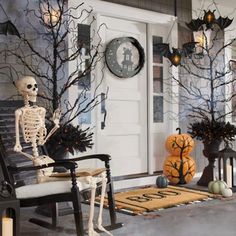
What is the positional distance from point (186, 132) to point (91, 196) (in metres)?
3.13

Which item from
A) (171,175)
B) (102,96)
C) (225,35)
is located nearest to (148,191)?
(171,175)

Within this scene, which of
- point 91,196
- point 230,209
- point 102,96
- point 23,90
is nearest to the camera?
point 91,196

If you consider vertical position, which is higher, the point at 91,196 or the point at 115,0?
the point at 115,0

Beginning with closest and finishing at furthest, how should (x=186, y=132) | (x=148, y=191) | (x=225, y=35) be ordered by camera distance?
1. (x=148, y=191)
2. (x=186, y=132)
3. (x=225, y=35)

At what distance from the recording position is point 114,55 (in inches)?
199

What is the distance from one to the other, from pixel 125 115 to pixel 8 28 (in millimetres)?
1942

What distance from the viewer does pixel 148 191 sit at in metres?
4.66

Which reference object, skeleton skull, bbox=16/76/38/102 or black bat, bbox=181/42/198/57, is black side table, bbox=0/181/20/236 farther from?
black bat, bbox=181/42/198/57

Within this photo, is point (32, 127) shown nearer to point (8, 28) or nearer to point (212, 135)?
point (8, 28)

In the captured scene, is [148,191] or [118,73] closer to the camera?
[148,191]

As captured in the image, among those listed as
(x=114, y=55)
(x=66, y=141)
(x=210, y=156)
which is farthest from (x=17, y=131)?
(x=210, y=156)

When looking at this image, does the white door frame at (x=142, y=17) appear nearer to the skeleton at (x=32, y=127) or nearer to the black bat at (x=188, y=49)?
the black bat at (x=188, y=49)

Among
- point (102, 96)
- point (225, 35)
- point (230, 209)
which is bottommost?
point (230, 209)

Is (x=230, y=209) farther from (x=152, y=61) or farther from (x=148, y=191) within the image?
(x=152, y=61)
